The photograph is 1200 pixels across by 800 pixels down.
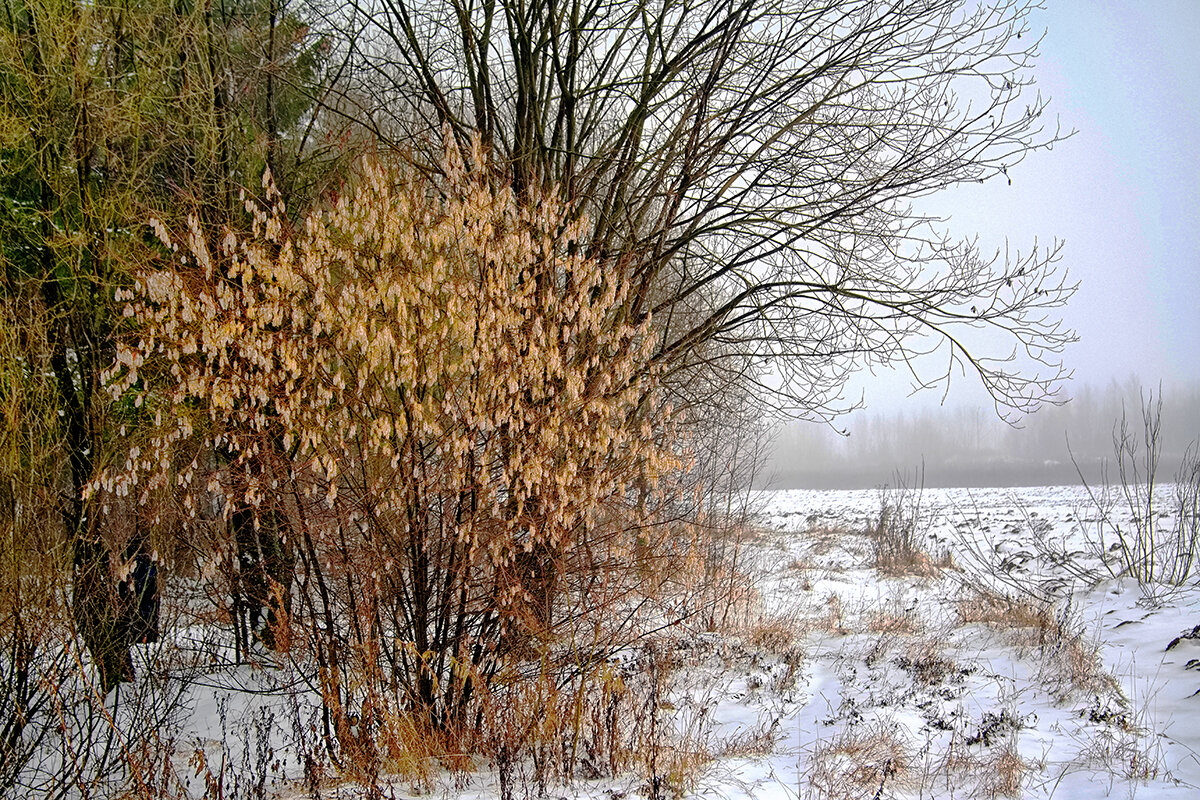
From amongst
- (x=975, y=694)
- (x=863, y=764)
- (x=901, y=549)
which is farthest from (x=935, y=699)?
(x=901, y=549)

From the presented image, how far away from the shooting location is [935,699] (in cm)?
587

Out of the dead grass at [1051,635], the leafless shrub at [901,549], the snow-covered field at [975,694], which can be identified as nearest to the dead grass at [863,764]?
the snow-covered field at [975,694]

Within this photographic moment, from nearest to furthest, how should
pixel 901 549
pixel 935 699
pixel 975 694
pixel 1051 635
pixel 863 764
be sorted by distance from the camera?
pixel 863 764
pixel 935 699
pixel 975 694
pixel 1051 635
pixel 901 549

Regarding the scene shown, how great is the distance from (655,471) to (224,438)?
2.70 m

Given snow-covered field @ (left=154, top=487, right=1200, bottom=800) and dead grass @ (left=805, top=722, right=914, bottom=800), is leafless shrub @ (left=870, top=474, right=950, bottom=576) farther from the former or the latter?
dead grass @ (left=805, top=722, right=914, bottom=800)

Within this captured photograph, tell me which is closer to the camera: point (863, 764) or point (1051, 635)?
point (863, 764)

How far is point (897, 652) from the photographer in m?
7.23

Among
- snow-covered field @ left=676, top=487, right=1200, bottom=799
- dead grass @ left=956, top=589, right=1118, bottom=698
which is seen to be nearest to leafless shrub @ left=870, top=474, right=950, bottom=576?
snow-covered field @ left=676, top=487, right=1200, bottom=799

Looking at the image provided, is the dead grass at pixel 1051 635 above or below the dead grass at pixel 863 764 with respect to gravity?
above

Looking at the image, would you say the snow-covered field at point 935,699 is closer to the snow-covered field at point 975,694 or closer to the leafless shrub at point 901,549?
the snow-covered field at point 975,694

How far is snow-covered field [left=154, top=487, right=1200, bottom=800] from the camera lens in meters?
4.31

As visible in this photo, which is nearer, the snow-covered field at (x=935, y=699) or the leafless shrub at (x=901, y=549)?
the snow-covered field at (x=935, y=699)

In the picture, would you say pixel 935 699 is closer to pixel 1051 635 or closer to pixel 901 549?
pixel 1051 635

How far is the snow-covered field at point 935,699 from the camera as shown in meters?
4.31
